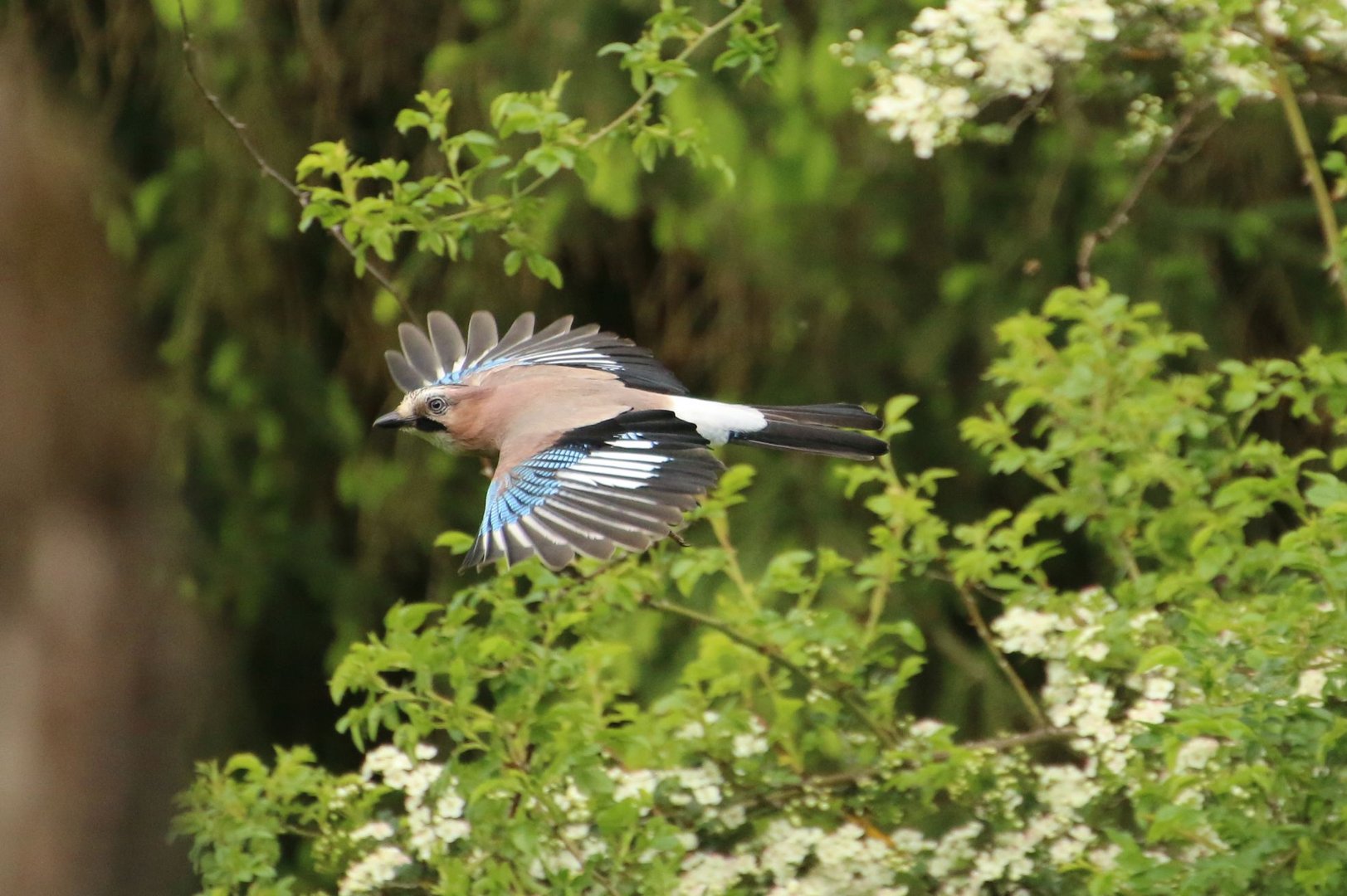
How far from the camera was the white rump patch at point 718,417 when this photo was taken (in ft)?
11.3

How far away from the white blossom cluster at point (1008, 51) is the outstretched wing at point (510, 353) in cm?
82

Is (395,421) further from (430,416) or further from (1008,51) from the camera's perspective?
(1008,51)

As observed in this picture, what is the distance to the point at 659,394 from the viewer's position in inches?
144

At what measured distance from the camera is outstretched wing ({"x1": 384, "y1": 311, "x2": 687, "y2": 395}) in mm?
3877

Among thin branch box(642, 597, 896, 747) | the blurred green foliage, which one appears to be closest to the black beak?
thin branch box(642, 597, 896, 747)

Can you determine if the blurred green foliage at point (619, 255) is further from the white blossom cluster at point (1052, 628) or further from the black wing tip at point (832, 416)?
the white blossom cluster at point (1052, 628)

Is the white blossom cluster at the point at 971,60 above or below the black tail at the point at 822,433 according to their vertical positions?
above

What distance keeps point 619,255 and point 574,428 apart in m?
2.50

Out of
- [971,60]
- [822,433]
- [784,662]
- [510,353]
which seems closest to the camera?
[784,662]

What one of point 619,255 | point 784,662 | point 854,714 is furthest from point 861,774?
point 619,255

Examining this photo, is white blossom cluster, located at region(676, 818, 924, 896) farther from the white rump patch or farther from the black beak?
the black beak

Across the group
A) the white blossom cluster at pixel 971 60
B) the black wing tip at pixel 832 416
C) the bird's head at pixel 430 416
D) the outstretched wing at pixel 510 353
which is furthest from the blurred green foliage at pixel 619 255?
the black wing tip at pixel 832 416

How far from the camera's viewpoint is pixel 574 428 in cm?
314

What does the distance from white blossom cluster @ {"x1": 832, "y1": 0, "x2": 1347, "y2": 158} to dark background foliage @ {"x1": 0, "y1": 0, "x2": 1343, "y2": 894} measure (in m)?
1.26
